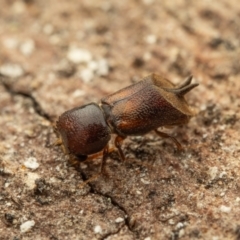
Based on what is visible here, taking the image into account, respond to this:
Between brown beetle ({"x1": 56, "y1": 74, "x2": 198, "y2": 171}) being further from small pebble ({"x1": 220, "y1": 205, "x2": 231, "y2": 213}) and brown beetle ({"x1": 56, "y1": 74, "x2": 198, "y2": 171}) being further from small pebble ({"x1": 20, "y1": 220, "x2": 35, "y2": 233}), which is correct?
small pebble ({"x1": 220, "y1": 205, "x2": 231, "y2": 213})

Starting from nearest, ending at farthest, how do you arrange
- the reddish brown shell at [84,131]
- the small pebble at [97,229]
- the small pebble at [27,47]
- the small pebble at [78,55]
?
the small pebble at [97,229], the reddish brown shell at [84,131], the small pebble at [78,55], the small pebble at [27,47]

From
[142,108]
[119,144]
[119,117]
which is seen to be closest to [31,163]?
[119,144]

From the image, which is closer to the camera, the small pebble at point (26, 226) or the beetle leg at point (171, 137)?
the small pebble at point (26, 226)

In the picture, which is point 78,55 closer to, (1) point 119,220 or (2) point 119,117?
(2) point 119,117

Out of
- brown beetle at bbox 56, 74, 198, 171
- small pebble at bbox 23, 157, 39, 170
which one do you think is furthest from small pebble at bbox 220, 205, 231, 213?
small pebble at bbox 23, 157, 39, 170

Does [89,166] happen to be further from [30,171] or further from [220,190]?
[220,190]

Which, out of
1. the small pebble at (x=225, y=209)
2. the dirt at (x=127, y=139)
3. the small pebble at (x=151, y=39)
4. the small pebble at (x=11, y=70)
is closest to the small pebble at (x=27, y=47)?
the dirt at (x=127, y=139)

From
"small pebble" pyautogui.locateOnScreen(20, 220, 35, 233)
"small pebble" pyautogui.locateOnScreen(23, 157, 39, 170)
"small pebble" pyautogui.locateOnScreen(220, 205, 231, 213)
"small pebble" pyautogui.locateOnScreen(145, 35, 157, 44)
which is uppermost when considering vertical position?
"small pebble" pyautogui.locateOnScreen(145, 35, 157, 44)

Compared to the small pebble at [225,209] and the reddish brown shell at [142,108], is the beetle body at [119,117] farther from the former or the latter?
the small pebble at [225,209]
